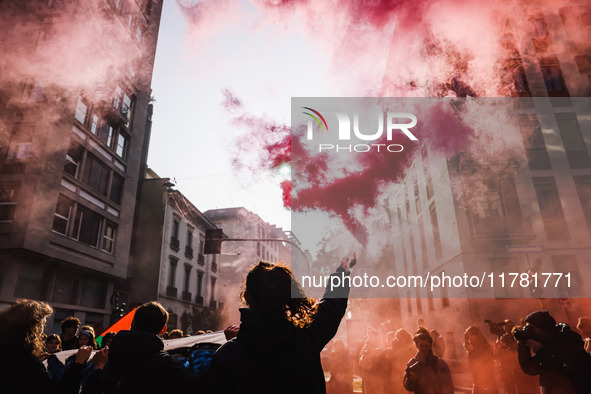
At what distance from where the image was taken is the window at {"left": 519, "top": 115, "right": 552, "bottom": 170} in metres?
17.9

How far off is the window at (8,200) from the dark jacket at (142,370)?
14378 millimetres

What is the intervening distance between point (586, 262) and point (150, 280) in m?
23.6

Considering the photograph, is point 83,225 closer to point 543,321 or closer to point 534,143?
point 543,321

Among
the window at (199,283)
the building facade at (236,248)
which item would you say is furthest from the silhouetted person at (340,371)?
the building facade at (236,248)

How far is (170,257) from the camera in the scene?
23.6 meters

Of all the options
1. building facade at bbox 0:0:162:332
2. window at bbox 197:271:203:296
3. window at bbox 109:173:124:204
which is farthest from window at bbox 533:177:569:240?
window at bbox 197:271:203:296

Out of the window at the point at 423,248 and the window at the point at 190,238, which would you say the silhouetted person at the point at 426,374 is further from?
the window at the point at 190,238

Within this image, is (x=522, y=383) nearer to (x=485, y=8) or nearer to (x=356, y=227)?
(x=356, y=227)

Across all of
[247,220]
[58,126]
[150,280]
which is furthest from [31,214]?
[247,220]

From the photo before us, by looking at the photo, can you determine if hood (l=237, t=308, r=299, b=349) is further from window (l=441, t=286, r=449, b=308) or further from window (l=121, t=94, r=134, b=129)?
window (l=121, t=94, r=134, b=129)

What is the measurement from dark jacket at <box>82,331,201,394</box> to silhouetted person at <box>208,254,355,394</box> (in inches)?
16.3

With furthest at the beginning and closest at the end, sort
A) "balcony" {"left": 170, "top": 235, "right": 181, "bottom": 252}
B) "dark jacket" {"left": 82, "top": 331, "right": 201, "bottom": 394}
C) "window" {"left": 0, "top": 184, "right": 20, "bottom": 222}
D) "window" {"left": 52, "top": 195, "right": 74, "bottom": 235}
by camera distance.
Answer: "balcony" {"left": 170, "top": 235, "right": 181, "bottom": 252} → "window" {"left": 52, "top": 195, "right": 74, "bottom": 235} → "window" {"left": 0, "top": 184, "right": 20, "bottom": 222} → "dark jacket" {"left": 82, "top": 331, "right": 201, "bottom": 394}

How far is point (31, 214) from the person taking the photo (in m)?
13.0

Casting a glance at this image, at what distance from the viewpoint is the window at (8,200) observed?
43.2ft
